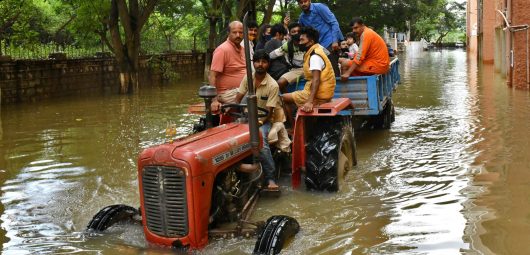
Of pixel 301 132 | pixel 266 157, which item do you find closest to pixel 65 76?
pixel 301 132

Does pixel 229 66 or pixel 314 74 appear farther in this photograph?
pixel 229 66

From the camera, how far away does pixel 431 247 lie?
4.89m

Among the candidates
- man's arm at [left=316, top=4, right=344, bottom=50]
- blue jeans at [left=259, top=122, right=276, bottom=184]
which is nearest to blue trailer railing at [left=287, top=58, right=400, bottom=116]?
man's arm at [left=316, top=4, right=344, bottom=50]

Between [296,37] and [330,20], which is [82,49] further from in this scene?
[296,37]

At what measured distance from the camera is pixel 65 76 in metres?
20.2

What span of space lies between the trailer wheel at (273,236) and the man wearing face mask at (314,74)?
6.09ft

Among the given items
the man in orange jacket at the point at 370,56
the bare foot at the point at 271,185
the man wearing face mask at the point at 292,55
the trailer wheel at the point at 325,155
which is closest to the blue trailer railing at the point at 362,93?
the man in orange jacket at the point at 370,56

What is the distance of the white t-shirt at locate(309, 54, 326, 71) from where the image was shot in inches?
262

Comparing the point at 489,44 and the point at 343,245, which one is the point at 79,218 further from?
the point at 489,44

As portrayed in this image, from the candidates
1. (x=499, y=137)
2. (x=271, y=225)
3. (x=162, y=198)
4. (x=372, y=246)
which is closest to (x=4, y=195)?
(x=162, y=198)

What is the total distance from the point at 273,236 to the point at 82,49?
20110 millimetres

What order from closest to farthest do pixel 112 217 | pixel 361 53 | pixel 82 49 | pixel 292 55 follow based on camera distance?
pixel 112 217, pixel 292 55, pixel 361 53, pixel 82 49

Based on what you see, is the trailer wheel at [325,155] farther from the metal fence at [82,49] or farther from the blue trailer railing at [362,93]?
the metal fence at [82,49]

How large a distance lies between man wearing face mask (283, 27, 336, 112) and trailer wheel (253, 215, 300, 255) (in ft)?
6.09
